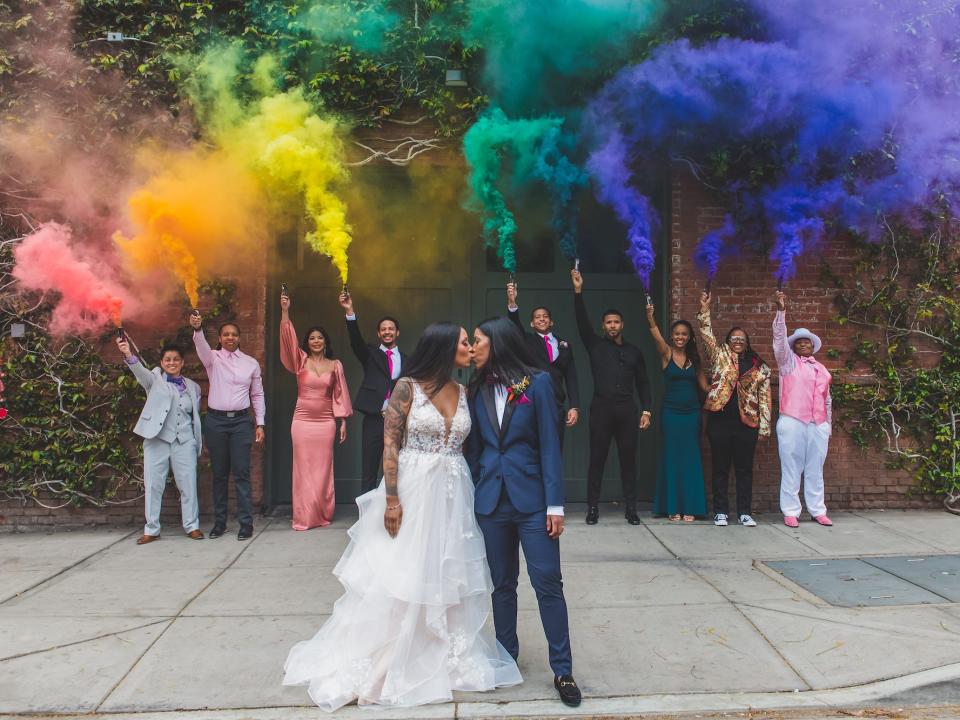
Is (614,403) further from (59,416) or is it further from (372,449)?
(59,416)

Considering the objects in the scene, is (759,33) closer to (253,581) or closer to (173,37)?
(173,37)

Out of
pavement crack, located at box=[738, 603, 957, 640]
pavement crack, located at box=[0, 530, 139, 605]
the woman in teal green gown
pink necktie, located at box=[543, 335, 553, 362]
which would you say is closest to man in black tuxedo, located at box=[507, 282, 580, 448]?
pink necktie, located at box=[543, 335, 553, 362]

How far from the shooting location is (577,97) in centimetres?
712

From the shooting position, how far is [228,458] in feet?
A: 22.6

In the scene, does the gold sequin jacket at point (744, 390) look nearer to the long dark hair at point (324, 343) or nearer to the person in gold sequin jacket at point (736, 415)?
the person in gold sequin jacket at point (736, 415)

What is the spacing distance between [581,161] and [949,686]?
202 inches

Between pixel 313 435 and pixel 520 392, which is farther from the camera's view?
pixel 313 435

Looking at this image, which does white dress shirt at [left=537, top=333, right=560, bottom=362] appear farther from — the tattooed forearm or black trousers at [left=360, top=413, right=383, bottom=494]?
the tattooed forearm

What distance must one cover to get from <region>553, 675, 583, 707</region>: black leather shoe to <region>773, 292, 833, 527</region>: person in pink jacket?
13.6ft

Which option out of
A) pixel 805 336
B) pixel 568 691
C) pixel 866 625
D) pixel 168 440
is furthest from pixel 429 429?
pixel 805 336

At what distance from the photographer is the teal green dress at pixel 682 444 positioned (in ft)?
23.5

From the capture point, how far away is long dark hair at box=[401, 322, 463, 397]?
12.5 ft

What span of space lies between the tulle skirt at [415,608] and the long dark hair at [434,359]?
37cm

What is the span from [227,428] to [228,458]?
0.29m
